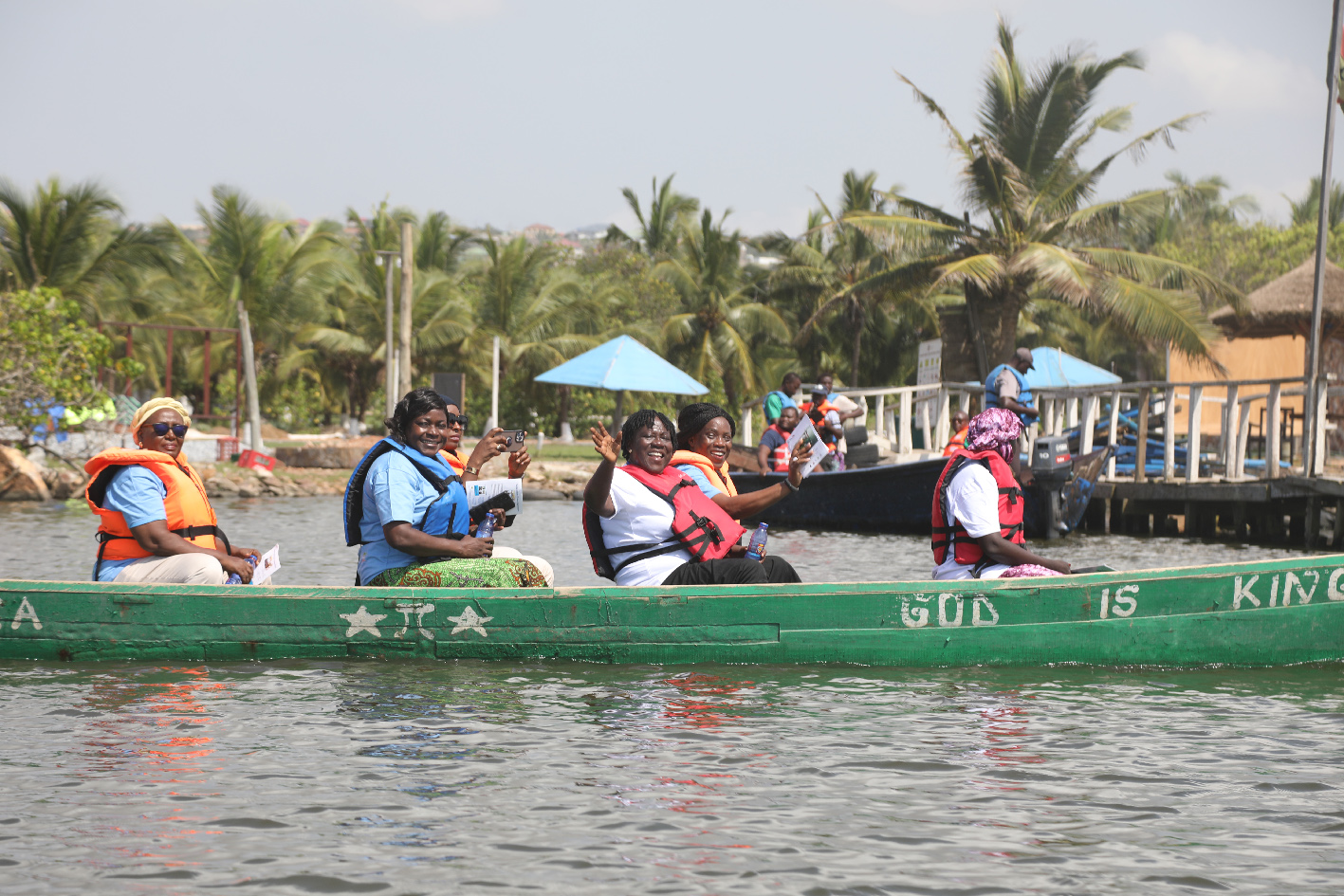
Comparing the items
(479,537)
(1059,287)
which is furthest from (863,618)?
(1059,287)

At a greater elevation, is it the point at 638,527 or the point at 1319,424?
the point at 1319,424

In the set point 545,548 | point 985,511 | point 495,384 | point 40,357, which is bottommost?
point 545,548

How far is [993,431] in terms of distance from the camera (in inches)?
257

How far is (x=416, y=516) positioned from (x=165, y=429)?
1400mm

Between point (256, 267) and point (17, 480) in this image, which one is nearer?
point (17, 480)

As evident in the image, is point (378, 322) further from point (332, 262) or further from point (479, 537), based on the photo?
point (479, 537)

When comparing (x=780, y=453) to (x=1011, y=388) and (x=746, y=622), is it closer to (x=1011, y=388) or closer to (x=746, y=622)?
(x=1011, y=388)

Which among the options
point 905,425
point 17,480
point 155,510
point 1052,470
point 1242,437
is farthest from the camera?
point 17,480

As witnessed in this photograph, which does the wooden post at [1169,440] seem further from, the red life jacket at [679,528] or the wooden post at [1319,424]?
the red life jacket at [679,528]

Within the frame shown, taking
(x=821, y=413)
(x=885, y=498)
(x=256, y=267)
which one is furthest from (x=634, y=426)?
(x=256, y=267)

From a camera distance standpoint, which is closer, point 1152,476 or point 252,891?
point 252,891

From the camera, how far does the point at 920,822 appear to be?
4445 millimetres

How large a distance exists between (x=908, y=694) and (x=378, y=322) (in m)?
30.8

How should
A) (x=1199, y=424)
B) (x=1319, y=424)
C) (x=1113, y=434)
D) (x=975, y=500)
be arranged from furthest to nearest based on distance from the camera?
(x=1113, y=434) → (x=1199, y=424) → (x=1319, y=424) → (x=975, y=500)
